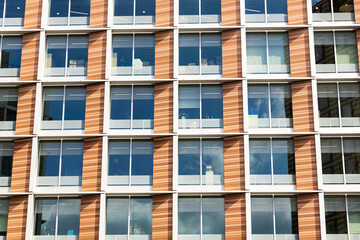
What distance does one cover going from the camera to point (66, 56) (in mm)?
31016

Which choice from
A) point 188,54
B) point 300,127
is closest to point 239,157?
point 300,127

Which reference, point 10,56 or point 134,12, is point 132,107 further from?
point 10,56

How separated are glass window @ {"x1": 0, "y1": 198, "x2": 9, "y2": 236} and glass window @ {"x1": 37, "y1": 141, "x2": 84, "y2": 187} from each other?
6.55 feet

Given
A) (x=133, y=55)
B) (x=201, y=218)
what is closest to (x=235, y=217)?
(x=201, y=218)

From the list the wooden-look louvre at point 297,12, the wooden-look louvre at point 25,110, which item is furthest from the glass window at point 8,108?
the wooden-look louvre at point 297,12

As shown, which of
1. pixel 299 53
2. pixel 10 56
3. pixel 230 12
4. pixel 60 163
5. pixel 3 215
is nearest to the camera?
pixel 3 215

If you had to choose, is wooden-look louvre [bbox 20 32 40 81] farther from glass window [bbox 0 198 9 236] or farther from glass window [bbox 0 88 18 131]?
glass window [bbox 0 198 9 236]

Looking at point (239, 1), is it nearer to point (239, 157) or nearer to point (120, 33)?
point (120, 33)

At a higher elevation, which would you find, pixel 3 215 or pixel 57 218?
pixel 3 215

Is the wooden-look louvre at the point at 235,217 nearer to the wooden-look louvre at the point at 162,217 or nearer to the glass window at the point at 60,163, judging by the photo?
the wooden-look louvre at the point at 162,217

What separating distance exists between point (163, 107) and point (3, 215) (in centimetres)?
1010

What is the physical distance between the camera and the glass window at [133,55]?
30656 mm

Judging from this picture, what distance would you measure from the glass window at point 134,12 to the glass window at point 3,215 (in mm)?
11529

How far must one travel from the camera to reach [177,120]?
1163 inches
